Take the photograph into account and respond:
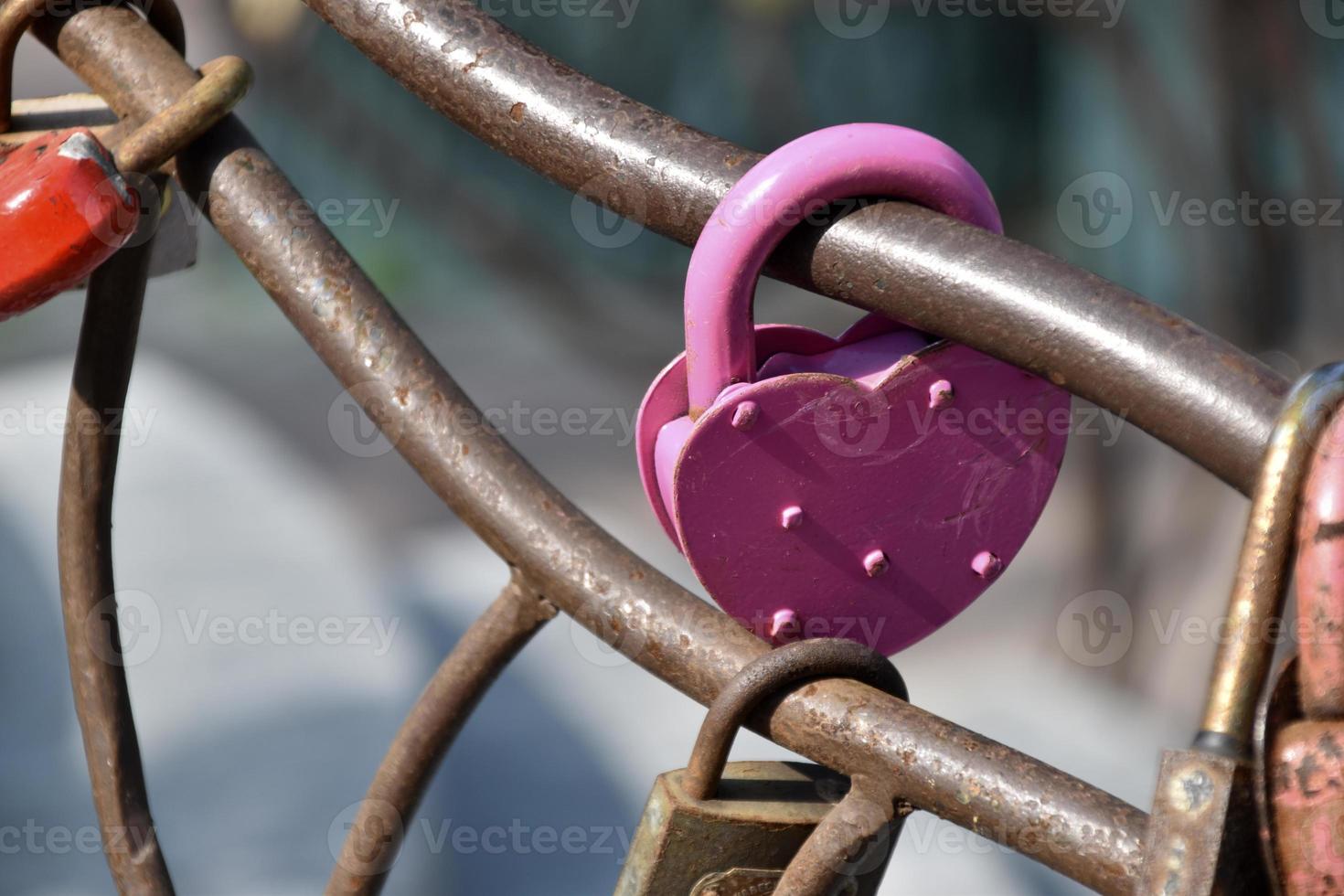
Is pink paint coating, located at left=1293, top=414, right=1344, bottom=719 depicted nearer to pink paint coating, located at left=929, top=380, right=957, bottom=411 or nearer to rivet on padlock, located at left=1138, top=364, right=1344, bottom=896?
rivet on padlock, located at left=1138, top=364, right=1344, bottom=896

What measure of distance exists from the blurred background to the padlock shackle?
5.53ft

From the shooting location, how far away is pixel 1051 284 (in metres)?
0.31

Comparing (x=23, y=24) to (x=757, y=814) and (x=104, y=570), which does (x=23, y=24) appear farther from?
(x=757, y=814)

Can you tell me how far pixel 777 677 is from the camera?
0.34 meters

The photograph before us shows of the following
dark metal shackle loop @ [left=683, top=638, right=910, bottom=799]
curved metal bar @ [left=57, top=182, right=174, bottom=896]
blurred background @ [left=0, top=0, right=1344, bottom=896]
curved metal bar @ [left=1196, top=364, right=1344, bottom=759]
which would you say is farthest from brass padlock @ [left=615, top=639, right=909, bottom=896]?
blurred background @ [left=0, top=0, right=1344, bottom=896]

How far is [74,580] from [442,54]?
247mm

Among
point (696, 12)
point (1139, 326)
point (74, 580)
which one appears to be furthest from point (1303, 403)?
point (696, 12)

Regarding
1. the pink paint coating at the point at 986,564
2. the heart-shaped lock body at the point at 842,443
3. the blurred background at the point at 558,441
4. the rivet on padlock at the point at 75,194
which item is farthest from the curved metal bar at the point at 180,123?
the blurred background at the point at 558,441

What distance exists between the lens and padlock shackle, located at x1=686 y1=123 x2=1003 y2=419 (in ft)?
1.10

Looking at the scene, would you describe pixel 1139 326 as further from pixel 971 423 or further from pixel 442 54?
pixel 442 54

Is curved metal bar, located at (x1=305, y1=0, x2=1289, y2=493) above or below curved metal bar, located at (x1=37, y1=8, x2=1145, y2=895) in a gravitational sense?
above

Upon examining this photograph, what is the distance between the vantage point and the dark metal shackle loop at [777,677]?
34 cm

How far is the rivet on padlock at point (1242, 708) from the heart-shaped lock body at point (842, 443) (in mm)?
121

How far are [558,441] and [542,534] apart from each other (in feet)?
7.37
